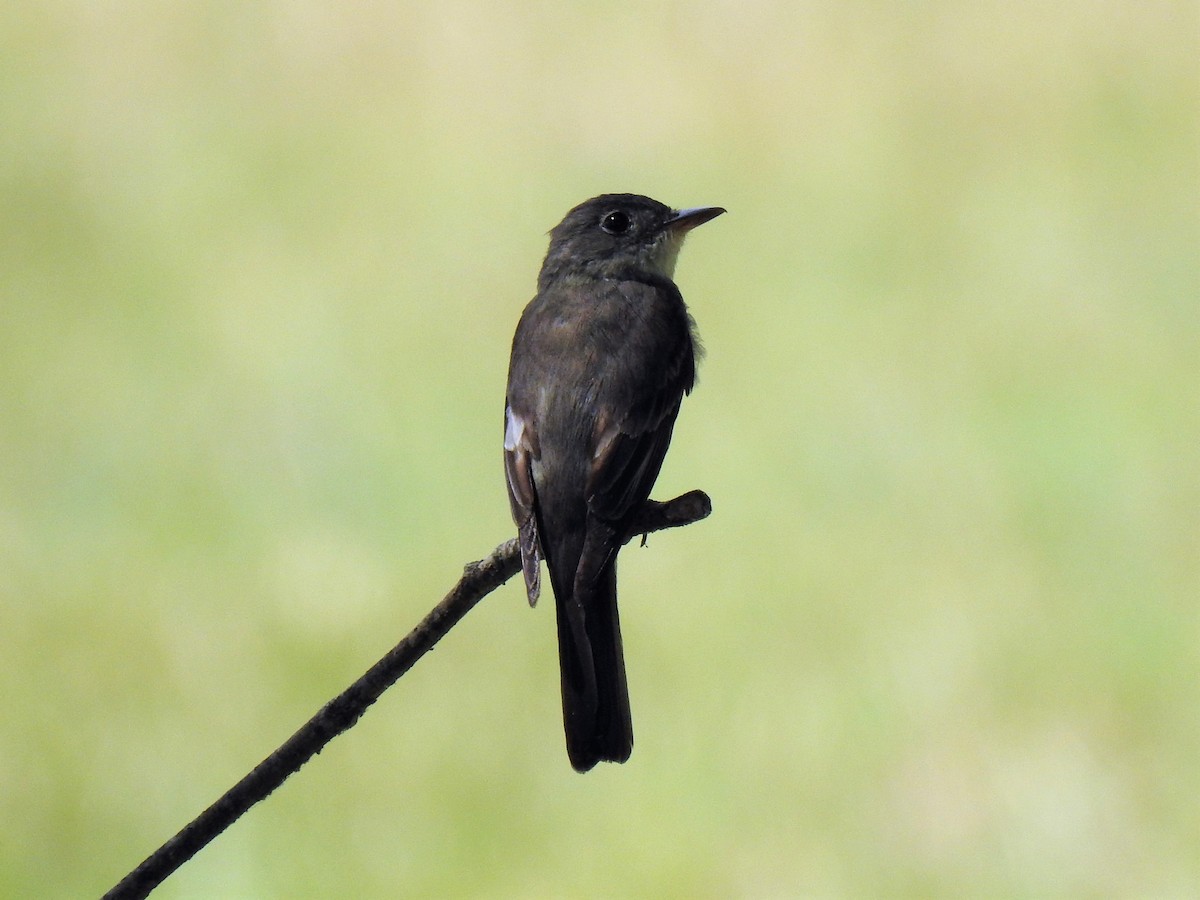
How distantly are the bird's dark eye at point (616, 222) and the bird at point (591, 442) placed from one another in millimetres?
87

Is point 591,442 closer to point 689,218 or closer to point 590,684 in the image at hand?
point 590,684

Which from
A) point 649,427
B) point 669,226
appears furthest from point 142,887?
point 669,226

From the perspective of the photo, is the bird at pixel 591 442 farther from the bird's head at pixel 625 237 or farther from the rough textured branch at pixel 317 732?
the rough textured branch at pixel 317 732

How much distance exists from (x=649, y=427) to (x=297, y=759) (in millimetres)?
844

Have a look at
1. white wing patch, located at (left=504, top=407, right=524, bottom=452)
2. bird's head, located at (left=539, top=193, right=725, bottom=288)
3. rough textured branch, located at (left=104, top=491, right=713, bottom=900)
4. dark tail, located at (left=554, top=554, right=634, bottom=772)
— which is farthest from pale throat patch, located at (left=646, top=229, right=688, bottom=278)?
rough textured branch, located at (left=104, top=491, right=713, bottom=900)

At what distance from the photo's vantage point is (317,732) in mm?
1295

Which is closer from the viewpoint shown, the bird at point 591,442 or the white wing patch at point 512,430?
the bird at point 591,442

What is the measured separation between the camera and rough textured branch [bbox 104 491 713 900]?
123 cm

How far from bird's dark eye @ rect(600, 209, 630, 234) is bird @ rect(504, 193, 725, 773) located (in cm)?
9

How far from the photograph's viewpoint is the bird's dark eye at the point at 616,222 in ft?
8.04

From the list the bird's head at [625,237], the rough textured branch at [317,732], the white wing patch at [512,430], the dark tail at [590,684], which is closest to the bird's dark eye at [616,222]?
the bird's head at [625,237]

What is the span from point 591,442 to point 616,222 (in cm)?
69

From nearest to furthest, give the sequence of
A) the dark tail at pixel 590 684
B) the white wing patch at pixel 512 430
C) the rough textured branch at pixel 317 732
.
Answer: the rough textured branch at pixel 317 732 < the dark tail at pixel 590 684 < the white wing patch at pixel 512 430

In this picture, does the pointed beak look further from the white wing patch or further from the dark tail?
the dark tail
